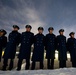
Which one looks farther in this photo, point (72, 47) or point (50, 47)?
point (72, 47)

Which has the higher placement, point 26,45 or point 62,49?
point 26,45

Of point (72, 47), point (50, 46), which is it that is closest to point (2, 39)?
point (50, 46)

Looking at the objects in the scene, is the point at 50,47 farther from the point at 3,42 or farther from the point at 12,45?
the point at 3,42

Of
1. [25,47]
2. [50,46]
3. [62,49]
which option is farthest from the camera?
[62,49]

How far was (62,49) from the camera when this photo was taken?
656 cm

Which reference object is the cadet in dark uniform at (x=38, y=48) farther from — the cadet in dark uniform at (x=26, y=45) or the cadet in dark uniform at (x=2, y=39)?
the cadet in dark uniform at (x=2, y=39)

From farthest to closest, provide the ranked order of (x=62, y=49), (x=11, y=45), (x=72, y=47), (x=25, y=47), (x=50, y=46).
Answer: (x=72, y=47), (x=62, y=49), (x=50, y=46), (x=11, y=45), (x=25, y=47)

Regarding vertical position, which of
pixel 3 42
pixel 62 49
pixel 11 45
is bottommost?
pixel 62 49

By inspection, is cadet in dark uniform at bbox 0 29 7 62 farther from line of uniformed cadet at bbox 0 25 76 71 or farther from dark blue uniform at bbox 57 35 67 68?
dark blue uniform at bbox 57 35 67 68

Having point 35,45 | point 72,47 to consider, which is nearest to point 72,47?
point 72,47

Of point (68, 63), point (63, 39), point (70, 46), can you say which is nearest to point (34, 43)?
point (63, 39)

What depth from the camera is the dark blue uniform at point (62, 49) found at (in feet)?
21.3

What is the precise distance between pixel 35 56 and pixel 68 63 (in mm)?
2624

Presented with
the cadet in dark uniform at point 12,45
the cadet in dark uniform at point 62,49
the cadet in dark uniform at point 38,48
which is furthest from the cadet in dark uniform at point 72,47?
the cadet in dark uniform at point 12,45
